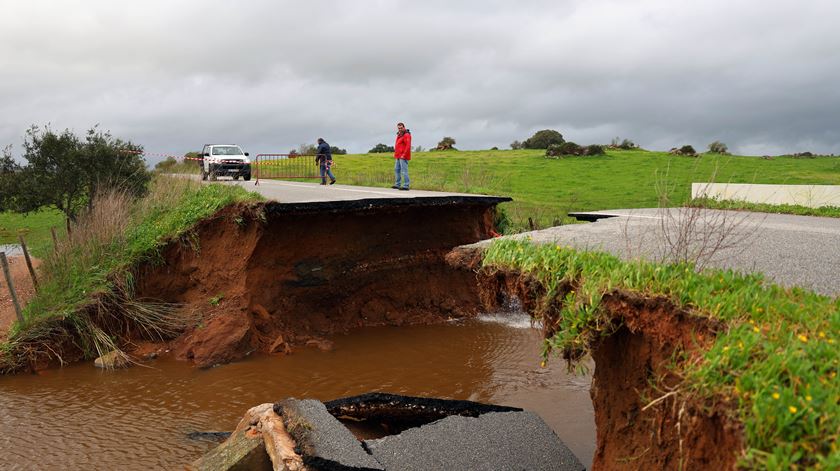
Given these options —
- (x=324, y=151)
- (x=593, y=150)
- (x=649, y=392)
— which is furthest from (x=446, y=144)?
(x=649, y=392)

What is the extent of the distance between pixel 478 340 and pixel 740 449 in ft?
31.9

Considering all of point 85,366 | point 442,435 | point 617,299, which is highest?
point 617,299

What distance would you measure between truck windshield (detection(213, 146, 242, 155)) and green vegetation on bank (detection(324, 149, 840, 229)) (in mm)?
5008

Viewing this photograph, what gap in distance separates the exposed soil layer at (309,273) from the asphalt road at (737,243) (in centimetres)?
487

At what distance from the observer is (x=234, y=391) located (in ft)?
34.0

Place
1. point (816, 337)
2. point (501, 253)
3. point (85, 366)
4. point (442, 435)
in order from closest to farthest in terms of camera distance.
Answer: point (816, 337) < point (501, 253) < point (442, 435) < point (85, 366)

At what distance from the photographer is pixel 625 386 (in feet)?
16.5

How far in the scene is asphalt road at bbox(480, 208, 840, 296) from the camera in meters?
5.78

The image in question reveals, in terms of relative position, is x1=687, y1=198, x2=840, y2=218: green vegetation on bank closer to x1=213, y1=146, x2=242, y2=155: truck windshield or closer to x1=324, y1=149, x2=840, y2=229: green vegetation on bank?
x1=324, y1=149, x2=840, y2=229: green vegetation on bank

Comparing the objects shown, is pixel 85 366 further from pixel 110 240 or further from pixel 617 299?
pixel 617 299

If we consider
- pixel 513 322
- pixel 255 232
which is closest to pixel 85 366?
pixel 255 232

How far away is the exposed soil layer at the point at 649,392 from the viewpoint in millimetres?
3529

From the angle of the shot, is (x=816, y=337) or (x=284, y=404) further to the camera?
(x=284, y=404)

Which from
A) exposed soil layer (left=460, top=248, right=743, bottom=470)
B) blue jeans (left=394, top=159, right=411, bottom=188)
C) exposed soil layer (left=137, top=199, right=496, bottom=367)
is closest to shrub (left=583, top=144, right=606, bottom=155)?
blue jeans (left=394, top=159, right=411, bottom=188)
